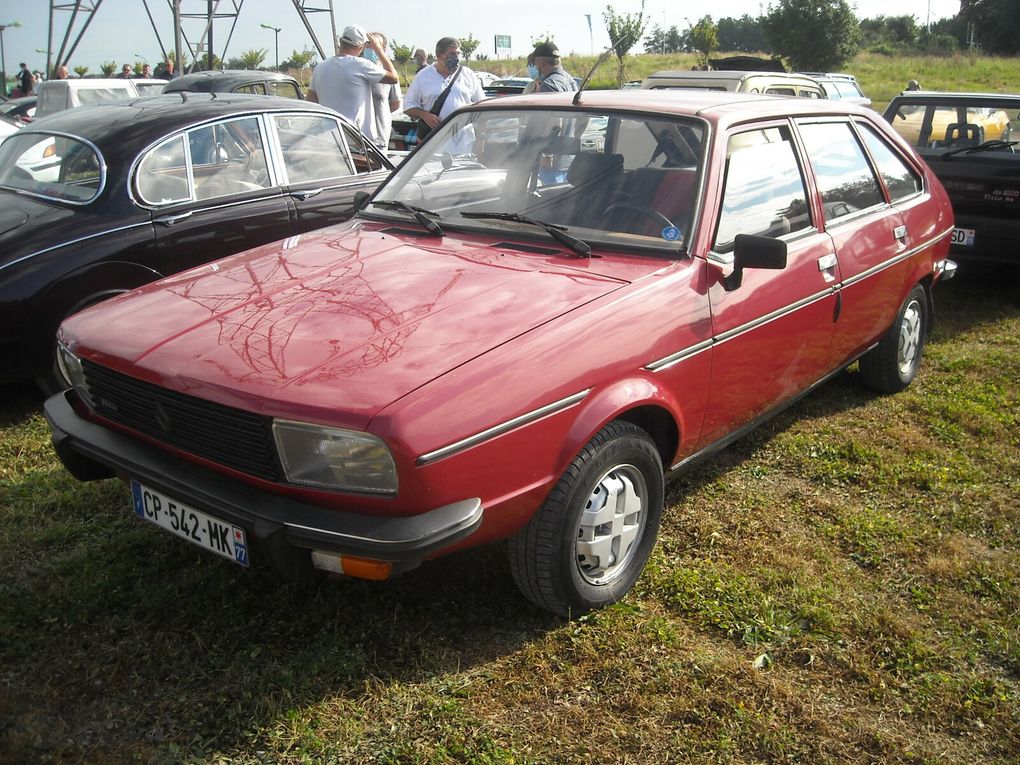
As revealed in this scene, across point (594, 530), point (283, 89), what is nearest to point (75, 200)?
point (594, 530)

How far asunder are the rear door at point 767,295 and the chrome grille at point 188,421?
5.55ft

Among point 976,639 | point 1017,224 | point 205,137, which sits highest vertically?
point 205,137

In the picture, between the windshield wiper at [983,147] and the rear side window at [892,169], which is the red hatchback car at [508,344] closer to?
the rear side window at [892,169]

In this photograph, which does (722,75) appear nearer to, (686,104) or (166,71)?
(686,104)

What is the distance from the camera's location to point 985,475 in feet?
14.0

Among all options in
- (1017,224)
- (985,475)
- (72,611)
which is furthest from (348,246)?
(1017,224)

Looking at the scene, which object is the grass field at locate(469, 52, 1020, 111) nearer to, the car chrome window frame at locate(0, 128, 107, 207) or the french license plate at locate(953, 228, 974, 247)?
the french license plate at locate(953, 228, 974, 247)

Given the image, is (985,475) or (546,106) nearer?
(546,106)

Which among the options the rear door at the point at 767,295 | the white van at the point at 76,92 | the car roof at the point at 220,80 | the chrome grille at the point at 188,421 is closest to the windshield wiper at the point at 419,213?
the rear door at the point at 767,295

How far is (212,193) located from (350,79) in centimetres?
310

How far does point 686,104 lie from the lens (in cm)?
376

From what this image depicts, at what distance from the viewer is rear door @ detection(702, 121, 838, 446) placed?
3.45 meters

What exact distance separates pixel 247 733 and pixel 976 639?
239 centimetres

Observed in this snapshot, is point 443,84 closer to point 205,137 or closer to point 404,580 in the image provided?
point 205,137
